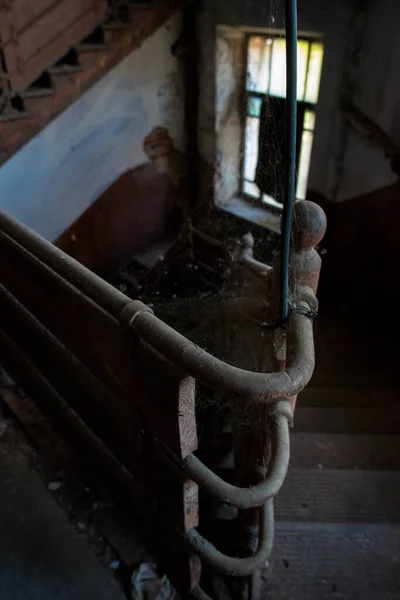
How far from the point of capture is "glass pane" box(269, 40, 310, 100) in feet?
13.8

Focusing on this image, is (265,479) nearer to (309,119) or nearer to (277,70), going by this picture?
(309,119)

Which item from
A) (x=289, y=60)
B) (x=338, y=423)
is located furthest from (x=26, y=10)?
(x=338, y=423)

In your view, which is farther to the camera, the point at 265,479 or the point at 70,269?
the point at 70,269

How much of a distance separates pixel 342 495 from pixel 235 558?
929mm

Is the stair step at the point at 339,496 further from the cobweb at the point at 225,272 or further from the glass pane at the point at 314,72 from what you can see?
the glass pane at the point at 314,72

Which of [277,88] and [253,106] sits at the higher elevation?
[277,88]

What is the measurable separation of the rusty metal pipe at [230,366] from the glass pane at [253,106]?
3839 millimetres

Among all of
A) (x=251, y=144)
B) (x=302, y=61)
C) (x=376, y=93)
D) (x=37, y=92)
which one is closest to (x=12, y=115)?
(x=37, y=92)

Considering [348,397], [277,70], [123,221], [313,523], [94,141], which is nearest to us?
[313,523]

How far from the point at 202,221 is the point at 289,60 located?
3.50 m

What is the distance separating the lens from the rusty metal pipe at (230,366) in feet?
3.77

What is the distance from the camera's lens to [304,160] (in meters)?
4.62

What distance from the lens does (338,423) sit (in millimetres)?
2945

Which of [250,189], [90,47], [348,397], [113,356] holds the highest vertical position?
[90,47]
